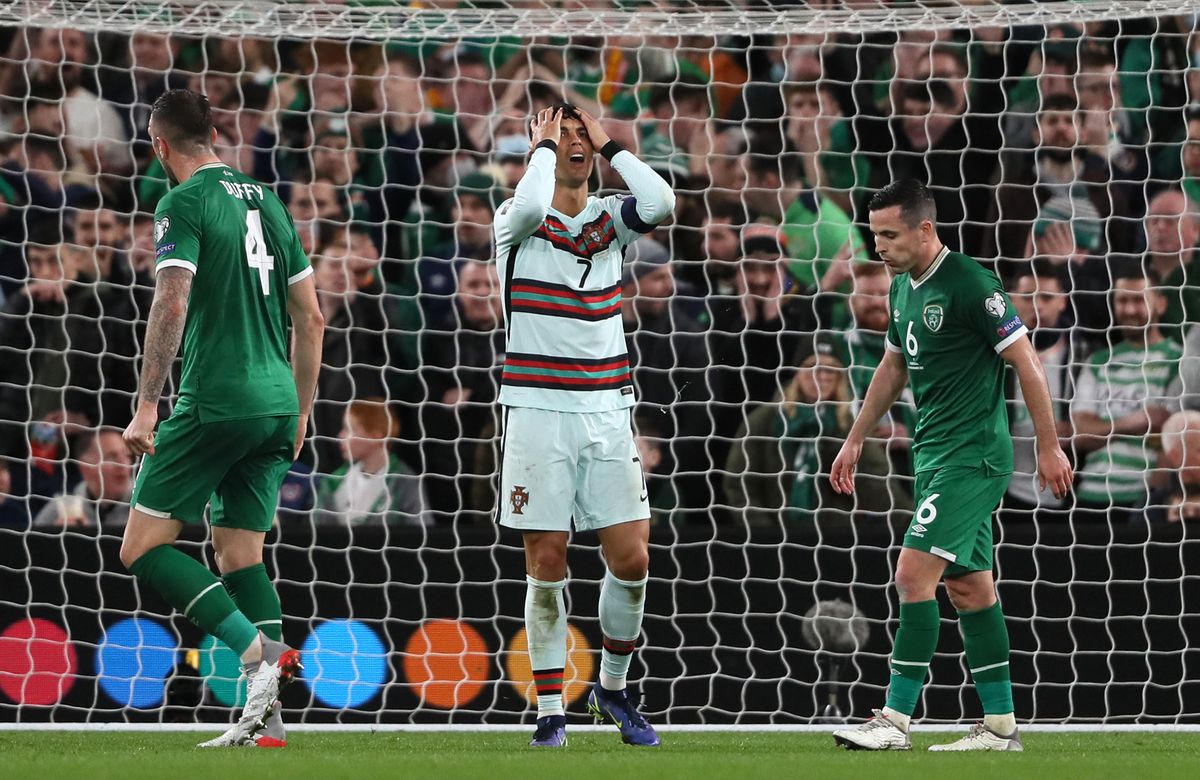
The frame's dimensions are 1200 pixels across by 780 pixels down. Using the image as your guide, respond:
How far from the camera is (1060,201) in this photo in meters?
7.65

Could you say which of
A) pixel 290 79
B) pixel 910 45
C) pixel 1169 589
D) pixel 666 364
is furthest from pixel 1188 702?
pixel 290 79

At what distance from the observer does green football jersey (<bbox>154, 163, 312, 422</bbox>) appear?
176 inches

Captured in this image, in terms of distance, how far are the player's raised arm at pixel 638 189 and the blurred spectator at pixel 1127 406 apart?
9.71 ft

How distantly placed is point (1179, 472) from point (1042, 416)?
8.84ft

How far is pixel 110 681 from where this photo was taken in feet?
20.6

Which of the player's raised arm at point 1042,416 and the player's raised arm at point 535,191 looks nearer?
the player's raised arm at point 1042,416

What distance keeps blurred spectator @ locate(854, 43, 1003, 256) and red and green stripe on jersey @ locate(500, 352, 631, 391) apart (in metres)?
3.31

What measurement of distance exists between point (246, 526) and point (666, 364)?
3046mm

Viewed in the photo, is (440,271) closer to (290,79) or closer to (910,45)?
(290,79)

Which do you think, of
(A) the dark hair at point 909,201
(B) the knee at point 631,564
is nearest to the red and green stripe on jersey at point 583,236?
(A) the dark hair at point 909,201

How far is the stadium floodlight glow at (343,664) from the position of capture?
6270mm

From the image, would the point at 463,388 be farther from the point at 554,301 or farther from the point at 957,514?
the point at 957,514

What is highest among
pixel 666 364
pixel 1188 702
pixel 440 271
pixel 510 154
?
pixel 510 154

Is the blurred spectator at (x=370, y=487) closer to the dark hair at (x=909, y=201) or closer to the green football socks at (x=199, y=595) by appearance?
the green football socks at (x=199, y=595)
